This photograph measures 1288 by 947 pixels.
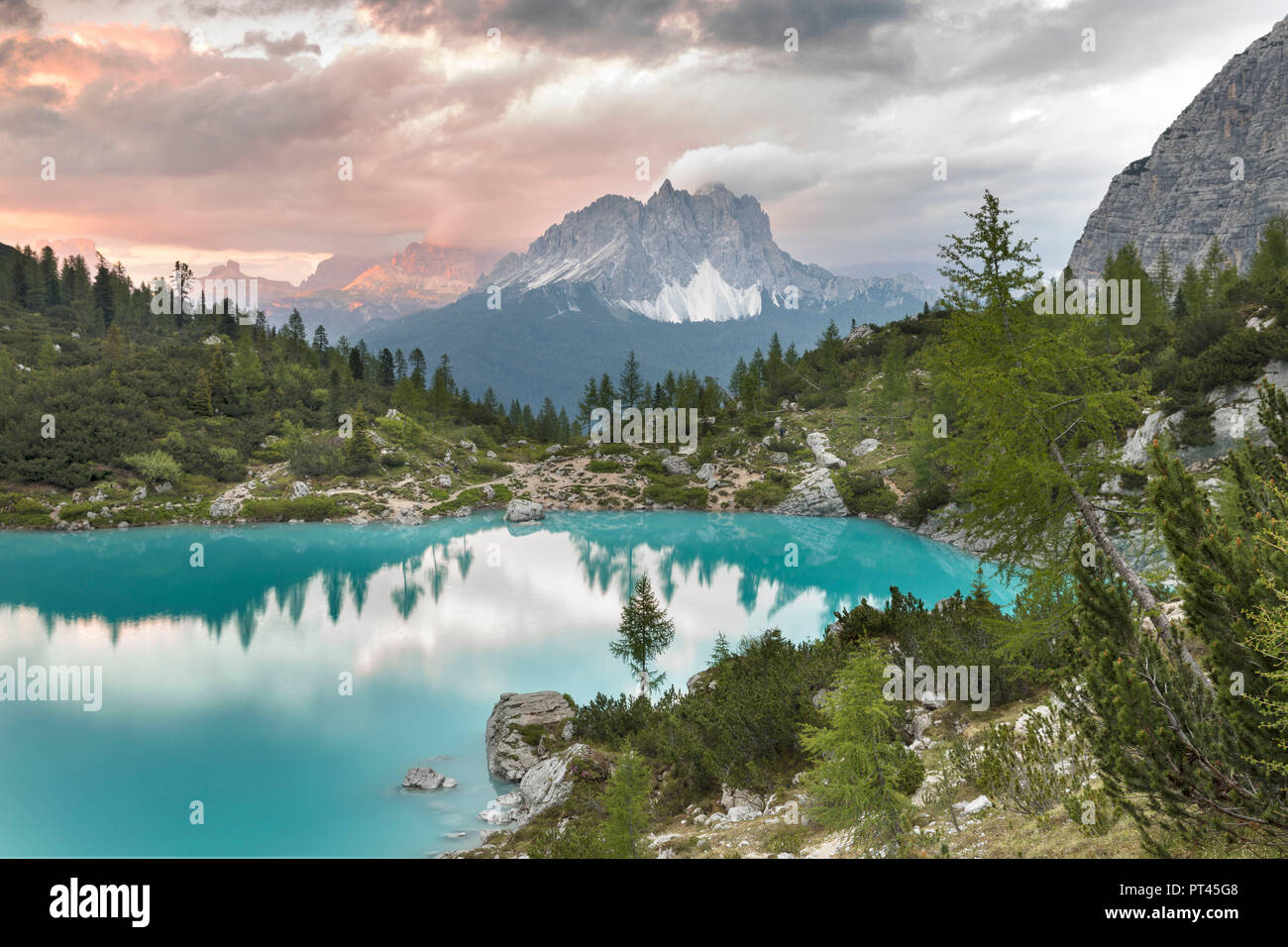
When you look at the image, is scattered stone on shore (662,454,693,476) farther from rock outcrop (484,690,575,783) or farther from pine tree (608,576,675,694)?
rock outcrop (484,690,575,783)

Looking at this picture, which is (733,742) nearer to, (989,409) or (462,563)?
(989,409)

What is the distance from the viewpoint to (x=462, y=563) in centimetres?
5616

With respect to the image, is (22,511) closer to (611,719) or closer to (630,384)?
(611,719)

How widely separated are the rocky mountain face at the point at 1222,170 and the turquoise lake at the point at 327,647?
165m

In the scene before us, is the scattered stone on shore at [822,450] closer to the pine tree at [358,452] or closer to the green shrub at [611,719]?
the pine tree at [358,452]

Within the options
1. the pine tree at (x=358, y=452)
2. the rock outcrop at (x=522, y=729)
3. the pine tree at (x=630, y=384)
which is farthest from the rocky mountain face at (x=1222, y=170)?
the rock outcrop at (x=522, y=729)

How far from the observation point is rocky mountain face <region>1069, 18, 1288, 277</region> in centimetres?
15638

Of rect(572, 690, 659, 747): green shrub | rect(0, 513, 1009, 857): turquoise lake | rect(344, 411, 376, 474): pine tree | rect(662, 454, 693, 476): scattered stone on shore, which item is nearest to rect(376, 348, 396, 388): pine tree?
rect(344, 411, 376, 474): pine tree

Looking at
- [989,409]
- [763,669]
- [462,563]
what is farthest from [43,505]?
[989,409]

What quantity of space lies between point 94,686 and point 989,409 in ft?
118

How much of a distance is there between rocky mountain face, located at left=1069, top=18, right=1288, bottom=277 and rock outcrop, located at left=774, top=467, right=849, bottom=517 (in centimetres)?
14377

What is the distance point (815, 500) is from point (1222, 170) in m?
179

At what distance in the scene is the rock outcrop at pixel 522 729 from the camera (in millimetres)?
22766
